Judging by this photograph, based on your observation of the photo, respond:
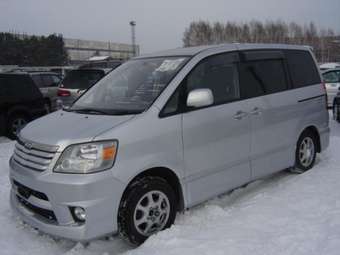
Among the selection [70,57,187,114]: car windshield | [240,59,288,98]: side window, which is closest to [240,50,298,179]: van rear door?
[240,59,288,98]: side window

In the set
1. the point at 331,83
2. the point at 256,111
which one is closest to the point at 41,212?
the point at 256,111

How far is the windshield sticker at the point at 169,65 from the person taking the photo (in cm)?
409

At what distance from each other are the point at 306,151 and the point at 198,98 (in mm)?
2579

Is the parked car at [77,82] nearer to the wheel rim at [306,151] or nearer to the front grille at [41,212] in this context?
the wheel rim at [306,151]

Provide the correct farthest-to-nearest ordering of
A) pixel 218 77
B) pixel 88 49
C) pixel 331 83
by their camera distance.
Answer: pixel 88 49 → pixel 331 83 → pixel 218 77

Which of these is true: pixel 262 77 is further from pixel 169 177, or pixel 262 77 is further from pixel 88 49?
pixel 88 49

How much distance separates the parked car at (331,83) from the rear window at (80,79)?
810 centimetres

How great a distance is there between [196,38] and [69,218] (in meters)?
67.0

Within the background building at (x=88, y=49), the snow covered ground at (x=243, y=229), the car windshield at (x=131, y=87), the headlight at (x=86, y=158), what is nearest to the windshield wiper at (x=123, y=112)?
the car windshield at (x=131, y=87)

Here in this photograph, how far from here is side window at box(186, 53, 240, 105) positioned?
160 inches

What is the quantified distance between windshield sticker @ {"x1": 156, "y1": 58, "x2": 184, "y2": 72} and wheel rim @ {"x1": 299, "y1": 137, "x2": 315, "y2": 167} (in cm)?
241

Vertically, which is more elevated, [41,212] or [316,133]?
[316,133]

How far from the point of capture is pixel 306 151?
5.58m

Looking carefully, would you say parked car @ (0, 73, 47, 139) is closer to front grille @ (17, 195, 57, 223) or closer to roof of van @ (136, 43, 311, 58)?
roof of van @ (136, 43, 311, 58)
